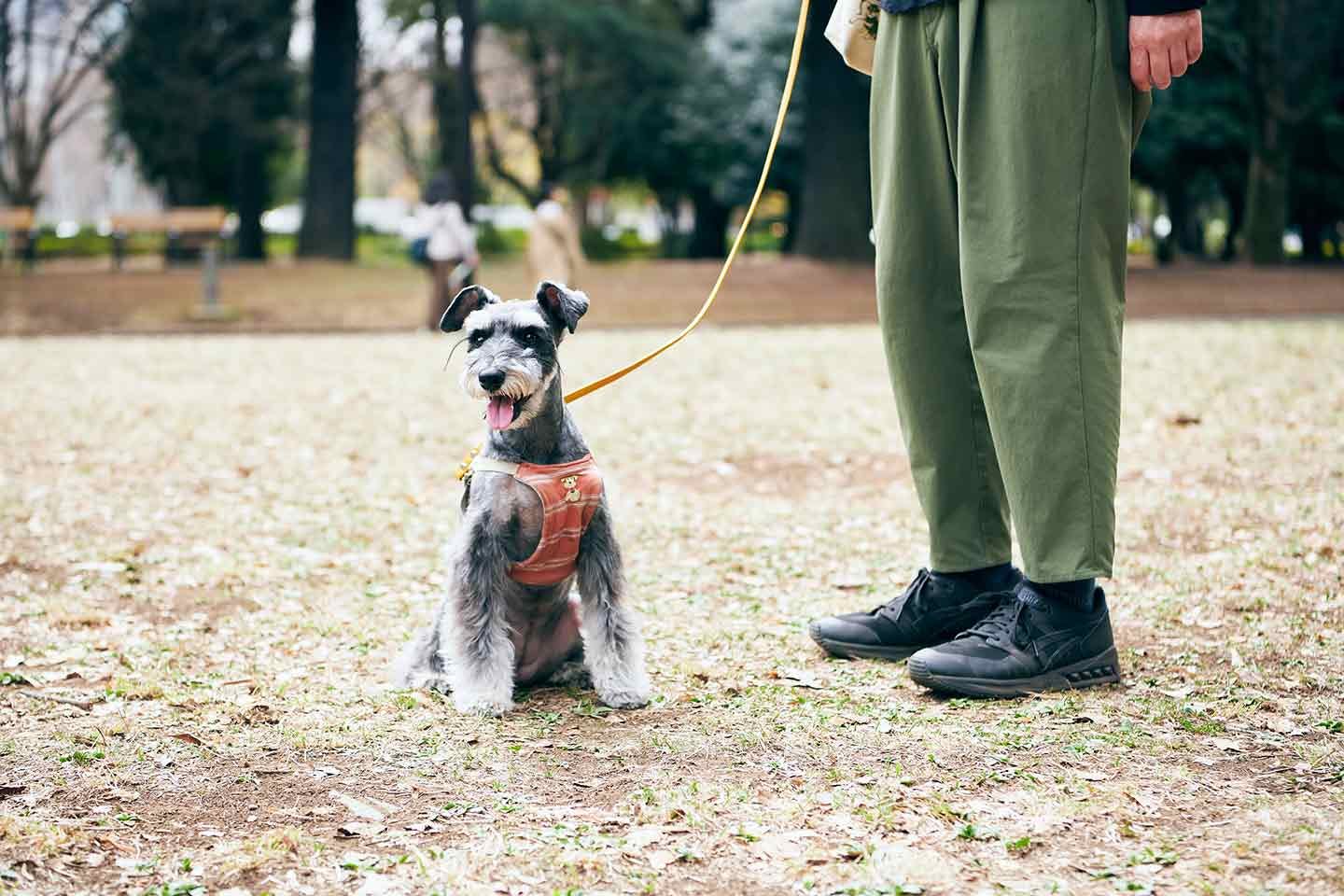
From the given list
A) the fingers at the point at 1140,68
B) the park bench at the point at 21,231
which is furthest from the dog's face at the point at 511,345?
the park bench at the point at 21,231

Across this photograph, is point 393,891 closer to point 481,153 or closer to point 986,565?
point 986,565

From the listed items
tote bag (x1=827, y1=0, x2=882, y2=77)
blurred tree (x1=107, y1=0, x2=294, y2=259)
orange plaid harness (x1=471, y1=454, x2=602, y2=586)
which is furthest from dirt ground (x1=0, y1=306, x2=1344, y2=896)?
blurred tree (x1=107, y1=0, x2=294, y2=259)

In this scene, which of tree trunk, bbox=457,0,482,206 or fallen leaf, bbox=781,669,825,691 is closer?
fallen leaf, bbox=781,669,825,691

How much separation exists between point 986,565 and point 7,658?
298 centimetres

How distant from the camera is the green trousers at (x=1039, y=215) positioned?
356 centimetres

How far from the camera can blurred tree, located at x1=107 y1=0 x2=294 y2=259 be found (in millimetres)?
27656

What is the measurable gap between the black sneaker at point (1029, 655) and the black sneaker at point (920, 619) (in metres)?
0.29

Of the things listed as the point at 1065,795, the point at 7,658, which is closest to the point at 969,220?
the point at 1065,795

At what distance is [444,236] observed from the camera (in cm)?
1625

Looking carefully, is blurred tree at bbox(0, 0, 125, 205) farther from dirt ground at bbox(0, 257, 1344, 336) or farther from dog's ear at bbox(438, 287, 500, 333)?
dog's ear at bbox(438, 287, 500, 333)

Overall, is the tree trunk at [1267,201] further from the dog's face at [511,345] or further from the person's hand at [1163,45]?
the dog's face at [511,345]

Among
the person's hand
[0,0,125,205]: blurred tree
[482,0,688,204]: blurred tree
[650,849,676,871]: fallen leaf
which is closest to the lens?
[650,849,676,871]: fallen leaf

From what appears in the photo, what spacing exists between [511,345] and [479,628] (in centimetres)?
77

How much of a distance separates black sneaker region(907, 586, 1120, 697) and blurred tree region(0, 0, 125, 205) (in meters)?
25.5
